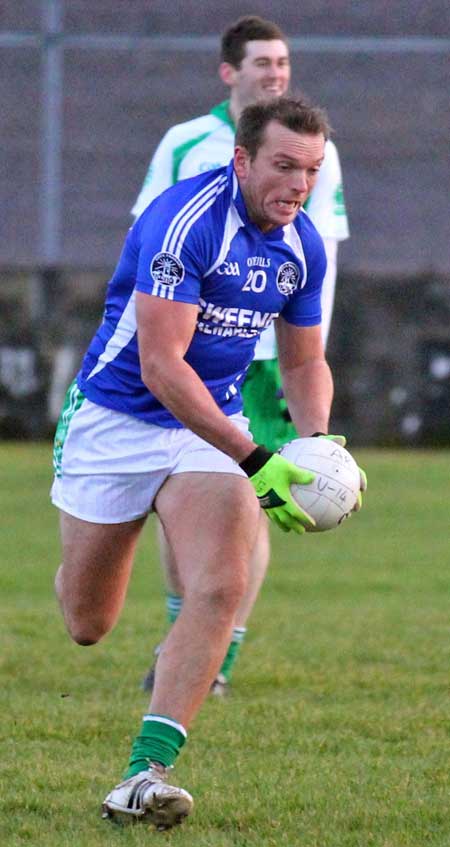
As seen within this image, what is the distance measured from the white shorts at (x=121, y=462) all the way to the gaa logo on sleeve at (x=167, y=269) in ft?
1.70

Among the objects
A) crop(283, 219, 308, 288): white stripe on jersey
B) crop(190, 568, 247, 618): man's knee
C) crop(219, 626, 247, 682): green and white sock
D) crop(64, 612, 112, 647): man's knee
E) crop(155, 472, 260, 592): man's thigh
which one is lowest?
crop(219, 626, 247, 682): green and white sock

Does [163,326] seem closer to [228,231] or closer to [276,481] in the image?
[228,231]

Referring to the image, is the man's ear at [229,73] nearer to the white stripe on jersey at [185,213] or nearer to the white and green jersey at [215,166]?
the white and green jersey at [215,166]

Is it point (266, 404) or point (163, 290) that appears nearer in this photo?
Result: point (163, 290)

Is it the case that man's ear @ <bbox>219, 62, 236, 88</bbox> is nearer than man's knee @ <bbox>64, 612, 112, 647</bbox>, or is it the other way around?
man's knee @ <bbox>64, 612, 112, 647</bbox>

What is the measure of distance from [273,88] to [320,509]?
2786 millimetres

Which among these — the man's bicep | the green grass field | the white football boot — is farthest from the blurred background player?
the white football boot

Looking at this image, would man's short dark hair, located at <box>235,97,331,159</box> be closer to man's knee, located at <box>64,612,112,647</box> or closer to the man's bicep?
the man's bicep

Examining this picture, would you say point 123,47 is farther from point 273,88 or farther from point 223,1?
point 273,88

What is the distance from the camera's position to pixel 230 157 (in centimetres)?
679

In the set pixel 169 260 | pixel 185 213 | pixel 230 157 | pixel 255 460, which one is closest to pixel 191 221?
pixel 185 213

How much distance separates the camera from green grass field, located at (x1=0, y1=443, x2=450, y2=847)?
4.45 m

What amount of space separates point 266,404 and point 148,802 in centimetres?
263

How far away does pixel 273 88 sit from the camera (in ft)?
22.0
